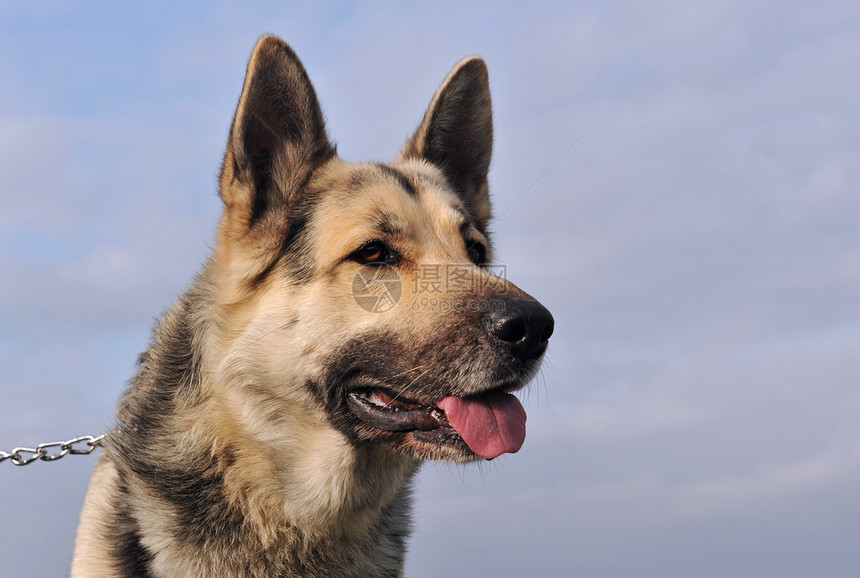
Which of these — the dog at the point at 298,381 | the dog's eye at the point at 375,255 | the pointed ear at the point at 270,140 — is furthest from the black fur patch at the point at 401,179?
the dog's eye at the point at 375,255

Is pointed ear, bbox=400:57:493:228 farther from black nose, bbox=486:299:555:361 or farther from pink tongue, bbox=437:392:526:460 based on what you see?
pink tongue, bbox=437:392:526:460

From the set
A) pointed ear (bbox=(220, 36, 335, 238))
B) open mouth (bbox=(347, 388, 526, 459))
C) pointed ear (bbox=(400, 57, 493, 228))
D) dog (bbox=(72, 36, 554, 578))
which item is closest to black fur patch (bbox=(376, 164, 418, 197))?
dog (bbox=(72, 36, 554, 578))

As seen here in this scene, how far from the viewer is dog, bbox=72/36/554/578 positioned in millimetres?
4305

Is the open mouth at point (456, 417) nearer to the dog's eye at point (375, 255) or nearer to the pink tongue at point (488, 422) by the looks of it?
the pink tongue at point (488, 422)

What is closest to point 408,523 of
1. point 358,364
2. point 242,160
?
point 358,364

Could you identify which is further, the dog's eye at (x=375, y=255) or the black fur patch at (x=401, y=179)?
the black fur patch at (x=401, y=179)

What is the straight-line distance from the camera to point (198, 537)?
4328 millimetres

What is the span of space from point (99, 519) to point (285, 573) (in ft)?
4.45

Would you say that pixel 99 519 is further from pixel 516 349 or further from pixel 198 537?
pixel 516 349

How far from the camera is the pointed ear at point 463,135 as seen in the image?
6137 millimetres

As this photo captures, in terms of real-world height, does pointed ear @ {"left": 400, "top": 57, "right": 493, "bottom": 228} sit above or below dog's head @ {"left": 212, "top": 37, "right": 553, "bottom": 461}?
above

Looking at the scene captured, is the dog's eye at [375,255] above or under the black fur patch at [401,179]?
under

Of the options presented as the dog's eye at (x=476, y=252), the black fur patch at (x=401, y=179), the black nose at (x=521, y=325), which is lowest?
the black nose at (x=521, y=325)

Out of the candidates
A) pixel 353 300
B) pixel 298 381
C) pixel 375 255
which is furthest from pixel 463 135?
pixel 298 381
